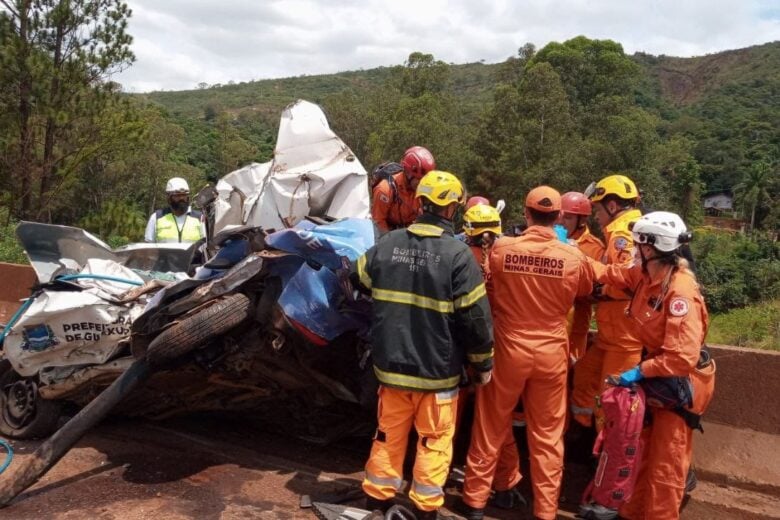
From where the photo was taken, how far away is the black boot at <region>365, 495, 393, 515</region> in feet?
11.7

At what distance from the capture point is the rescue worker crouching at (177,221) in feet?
20.5

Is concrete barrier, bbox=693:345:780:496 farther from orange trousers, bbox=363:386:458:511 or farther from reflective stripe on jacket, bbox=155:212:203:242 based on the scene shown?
reflective stripe on jacket, bbox=155:212:203:242

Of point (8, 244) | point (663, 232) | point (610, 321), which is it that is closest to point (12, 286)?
point (8, 244)

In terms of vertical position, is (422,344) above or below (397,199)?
below

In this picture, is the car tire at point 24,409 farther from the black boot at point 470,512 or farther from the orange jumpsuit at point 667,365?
the orange jumpsuit at point 667,365

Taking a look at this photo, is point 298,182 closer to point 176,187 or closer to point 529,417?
point 176,187

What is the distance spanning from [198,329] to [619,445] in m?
2.37

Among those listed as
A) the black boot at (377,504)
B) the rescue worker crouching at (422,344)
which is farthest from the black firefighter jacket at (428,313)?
the black boot at (377,504)

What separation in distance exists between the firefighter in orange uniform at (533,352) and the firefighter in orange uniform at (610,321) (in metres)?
0.32

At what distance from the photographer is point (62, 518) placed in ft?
12.2

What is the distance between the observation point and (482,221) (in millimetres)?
4430

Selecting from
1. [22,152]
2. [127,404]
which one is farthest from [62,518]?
[22,152]

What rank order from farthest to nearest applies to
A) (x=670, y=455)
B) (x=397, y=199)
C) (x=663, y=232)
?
(x=397, y=199) → (x=670, y=455) → (x=663, y=232)

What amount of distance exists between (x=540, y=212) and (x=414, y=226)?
31.8 inches
